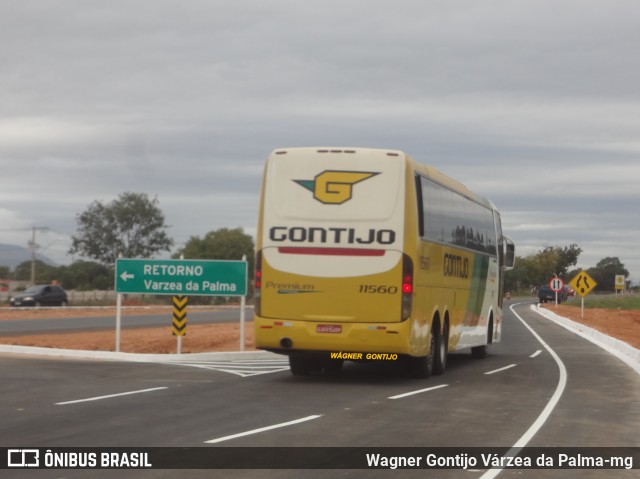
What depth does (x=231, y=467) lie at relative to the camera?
1038 cm

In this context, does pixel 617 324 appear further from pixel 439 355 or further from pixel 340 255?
pixel 340 255

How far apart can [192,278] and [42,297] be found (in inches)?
1715

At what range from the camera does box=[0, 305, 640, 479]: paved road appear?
12.2 meters

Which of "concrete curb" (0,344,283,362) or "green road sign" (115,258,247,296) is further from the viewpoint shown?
"green road sign" (115,258,247,296)

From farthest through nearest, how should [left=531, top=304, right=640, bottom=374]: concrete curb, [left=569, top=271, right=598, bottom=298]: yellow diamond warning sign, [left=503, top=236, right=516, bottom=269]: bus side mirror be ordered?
[left=569, top=271, right=598, bottom=298]: yellow diamond warning sign, [left=503, top=236, right=516, bottom=269]: bus side mirror, [left=531, top=304, right=640, bottom=374]: concrete curb

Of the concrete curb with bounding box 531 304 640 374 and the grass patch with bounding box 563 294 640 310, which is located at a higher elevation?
the grass patch with bounding box 563 294 640 310

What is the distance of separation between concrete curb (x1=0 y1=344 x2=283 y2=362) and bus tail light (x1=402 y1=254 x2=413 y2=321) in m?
8.48

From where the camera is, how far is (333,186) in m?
19.3

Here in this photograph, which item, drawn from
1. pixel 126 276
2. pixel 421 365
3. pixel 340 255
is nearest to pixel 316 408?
pixel 340 255

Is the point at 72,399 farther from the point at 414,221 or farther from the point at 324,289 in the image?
the point at 414,221

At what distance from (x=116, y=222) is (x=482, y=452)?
412 feet

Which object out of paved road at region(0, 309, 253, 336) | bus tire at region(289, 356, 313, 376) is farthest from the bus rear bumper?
paved road at region(0, 309, 253, 336)

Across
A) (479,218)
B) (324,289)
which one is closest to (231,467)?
(324,289)

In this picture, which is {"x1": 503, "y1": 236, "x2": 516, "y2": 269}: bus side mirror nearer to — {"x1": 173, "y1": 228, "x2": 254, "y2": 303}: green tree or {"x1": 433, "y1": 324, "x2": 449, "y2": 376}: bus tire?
{"x1": 433, "y1": 324, "x2": 449, "y2": 376}: bus tire
